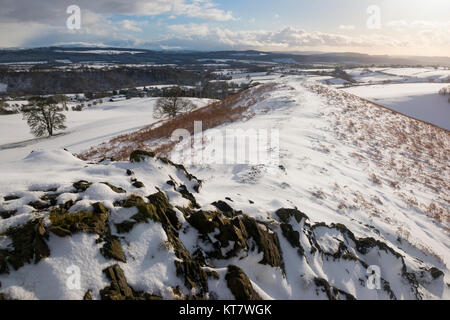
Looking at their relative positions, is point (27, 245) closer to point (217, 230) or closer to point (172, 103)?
point (217, 230)

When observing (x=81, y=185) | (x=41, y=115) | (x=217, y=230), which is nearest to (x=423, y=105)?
(x=217, y=230)

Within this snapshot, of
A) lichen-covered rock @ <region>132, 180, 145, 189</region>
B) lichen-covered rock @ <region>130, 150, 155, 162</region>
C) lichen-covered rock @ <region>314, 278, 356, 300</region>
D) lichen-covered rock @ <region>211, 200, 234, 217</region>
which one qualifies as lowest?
lichen-covered rock @ <region>314, 278, 356, 300</region>

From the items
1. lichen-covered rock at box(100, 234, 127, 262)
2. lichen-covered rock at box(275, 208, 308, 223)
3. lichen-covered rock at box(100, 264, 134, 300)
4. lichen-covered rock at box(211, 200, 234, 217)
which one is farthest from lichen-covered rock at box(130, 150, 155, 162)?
lichen-covered rock at box(275, 208, 308, 223)

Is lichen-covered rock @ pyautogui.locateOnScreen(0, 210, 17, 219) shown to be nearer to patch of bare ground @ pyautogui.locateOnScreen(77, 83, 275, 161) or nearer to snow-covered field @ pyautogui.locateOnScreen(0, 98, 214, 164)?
patch of bare ground @ pyautogui.locateOnScreen(77, 83, 275, 161)

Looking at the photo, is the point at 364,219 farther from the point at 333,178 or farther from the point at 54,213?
the point at 54,213

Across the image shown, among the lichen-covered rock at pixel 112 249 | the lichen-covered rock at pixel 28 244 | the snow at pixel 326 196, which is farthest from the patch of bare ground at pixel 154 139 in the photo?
the lichen-covered rock at pixel 28 244

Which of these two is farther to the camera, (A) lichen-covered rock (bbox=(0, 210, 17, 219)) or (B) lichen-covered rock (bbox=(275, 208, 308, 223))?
(B) lichen-covered rock (bbox=(275, 208, 308, 223))

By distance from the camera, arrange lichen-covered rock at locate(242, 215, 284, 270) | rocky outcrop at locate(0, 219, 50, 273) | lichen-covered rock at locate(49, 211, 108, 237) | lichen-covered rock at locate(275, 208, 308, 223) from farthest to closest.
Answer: lichen-covered rock at locate(275, 208, 308, 223) < lichen-covered rock at locate(242, 215, 284, 270) < lichen-covered rock at locate(49, 211, 108, 237) < rocky outcrop at locate(0, 219, 50, 273)
